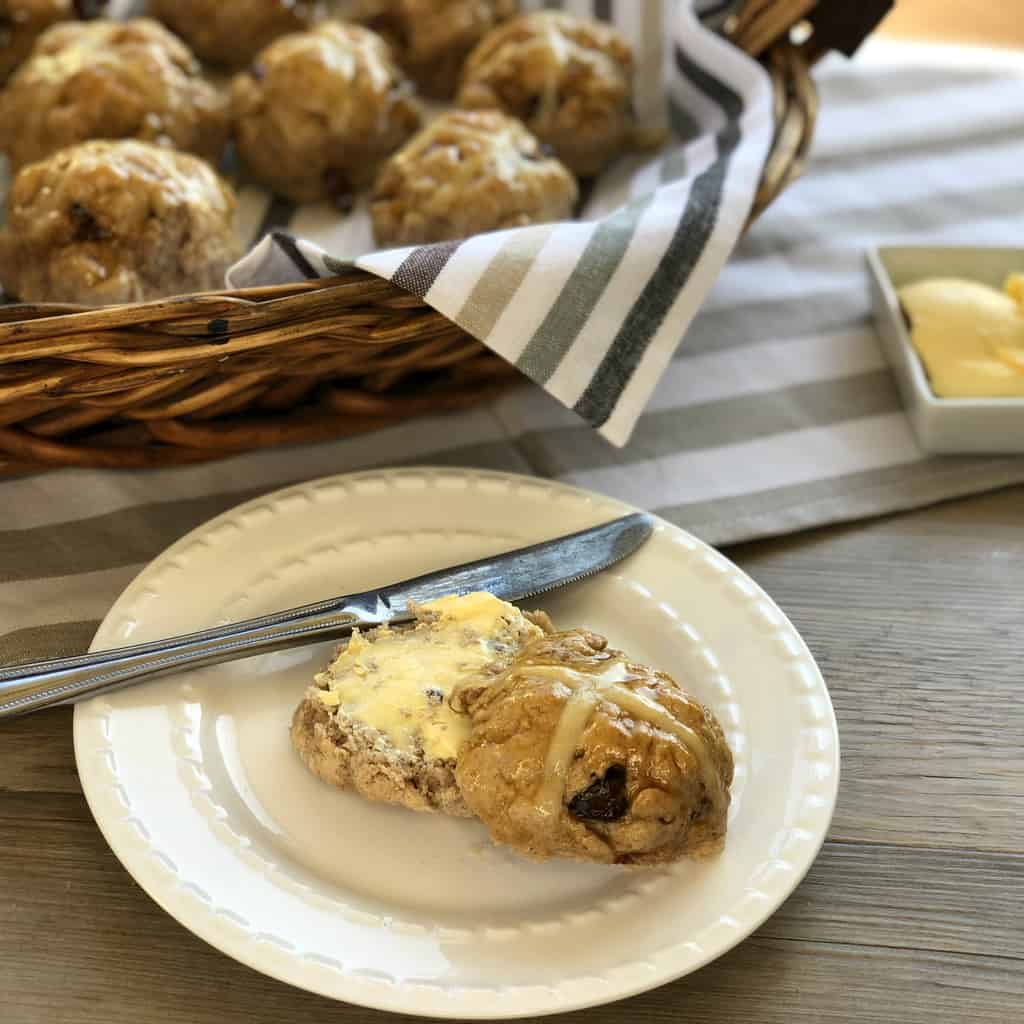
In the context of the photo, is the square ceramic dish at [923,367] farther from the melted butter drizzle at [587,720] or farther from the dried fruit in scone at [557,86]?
the melted butter drizzle at [587,720]

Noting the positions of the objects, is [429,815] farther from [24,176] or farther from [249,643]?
[24,176]

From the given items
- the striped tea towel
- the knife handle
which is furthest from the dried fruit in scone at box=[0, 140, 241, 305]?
the knife handle

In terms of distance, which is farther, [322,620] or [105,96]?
[105,96]

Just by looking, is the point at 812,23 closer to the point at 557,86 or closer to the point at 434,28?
the point at 557,86

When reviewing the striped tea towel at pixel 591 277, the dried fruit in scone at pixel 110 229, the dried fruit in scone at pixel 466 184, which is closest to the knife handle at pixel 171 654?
the striped tea towel at pixel 591 277

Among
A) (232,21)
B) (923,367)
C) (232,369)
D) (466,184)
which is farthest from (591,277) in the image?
(232,21)

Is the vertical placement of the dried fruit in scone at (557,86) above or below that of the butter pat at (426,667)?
above

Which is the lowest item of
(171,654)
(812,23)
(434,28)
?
(171,654)
